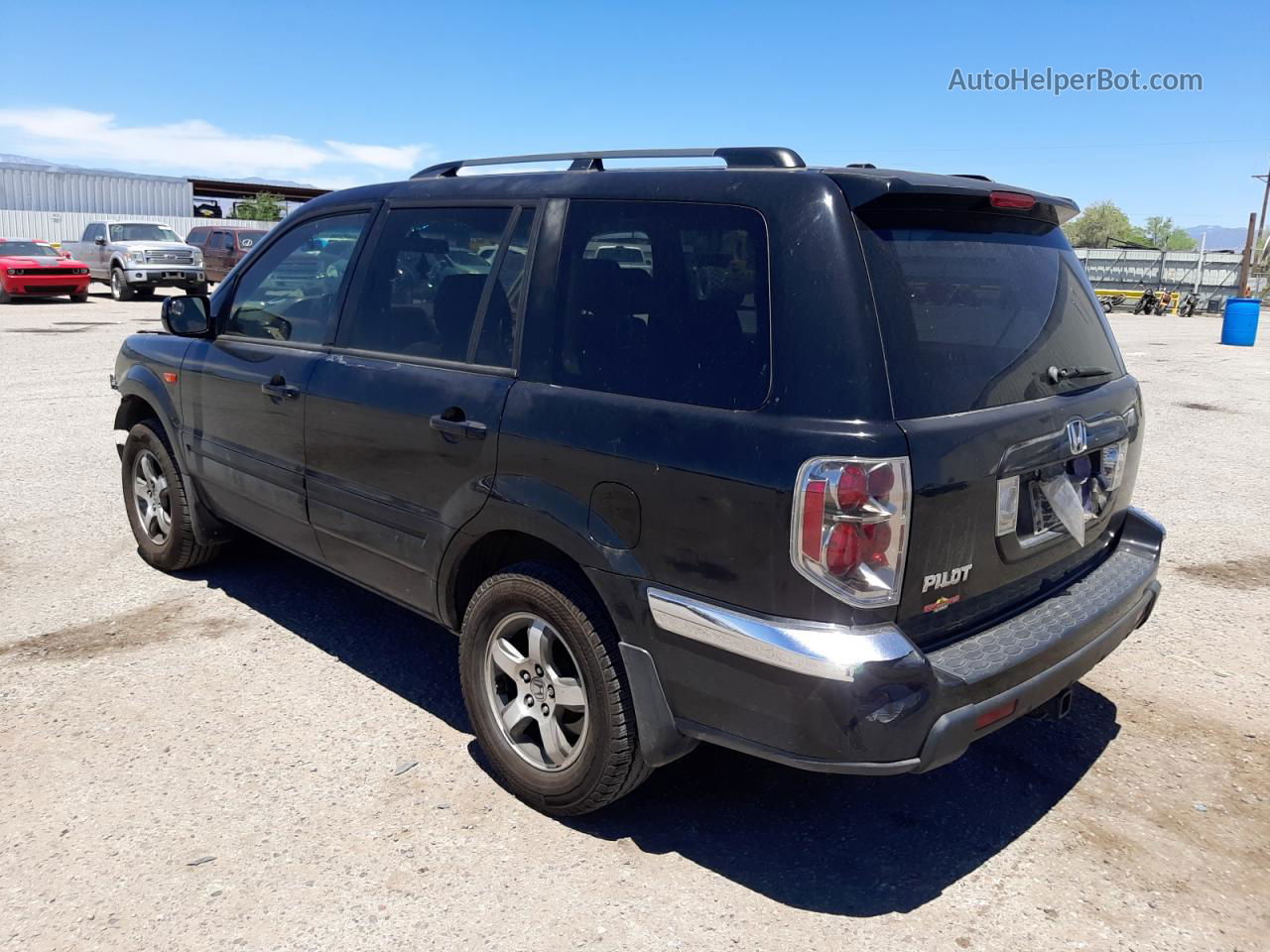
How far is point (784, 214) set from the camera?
8.61ft

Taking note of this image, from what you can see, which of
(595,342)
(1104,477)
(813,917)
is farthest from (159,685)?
(1104,477)

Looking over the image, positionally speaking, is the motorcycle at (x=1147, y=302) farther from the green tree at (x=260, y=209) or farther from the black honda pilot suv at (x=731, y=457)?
the green tree at (x=260, y=209)

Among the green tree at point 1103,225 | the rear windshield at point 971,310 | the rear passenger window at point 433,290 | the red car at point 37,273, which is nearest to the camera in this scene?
the rear windshield at point 971,310

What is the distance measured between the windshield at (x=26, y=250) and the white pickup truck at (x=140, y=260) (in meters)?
1.36

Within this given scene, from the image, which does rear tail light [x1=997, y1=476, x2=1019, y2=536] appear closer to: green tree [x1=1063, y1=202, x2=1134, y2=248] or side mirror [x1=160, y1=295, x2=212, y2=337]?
side mirror [x1=160, y1=295, x2=212, y2=337]

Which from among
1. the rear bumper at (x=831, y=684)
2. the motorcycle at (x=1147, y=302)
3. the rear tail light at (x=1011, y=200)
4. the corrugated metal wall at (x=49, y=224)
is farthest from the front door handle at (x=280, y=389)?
the corrugated metal wall at (x=49, y=224)

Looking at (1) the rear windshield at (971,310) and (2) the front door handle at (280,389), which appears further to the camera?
(2) the front door handle at (280,389)

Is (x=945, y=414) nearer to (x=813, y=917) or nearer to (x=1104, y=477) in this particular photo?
(x=1104, y=477)

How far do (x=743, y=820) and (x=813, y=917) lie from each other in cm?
50

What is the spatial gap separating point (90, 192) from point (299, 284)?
49512mm

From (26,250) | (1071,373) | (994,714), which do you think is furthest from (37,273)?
(994,714)

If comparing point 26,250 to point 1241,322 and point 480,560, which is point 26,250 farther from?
point 1241,322

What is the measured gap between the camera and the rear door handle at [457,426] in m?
3.20

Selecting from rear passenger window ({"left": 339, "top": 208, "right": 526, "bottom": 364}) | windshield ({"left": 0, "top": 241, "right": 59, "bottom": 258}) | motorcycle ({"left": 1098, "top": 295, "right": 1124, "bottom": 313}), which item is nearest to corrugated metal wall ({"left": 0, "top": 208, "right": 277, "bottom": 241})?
windshield ({"left": 0, "top": 241, "right": 59, "bottom": 258})
